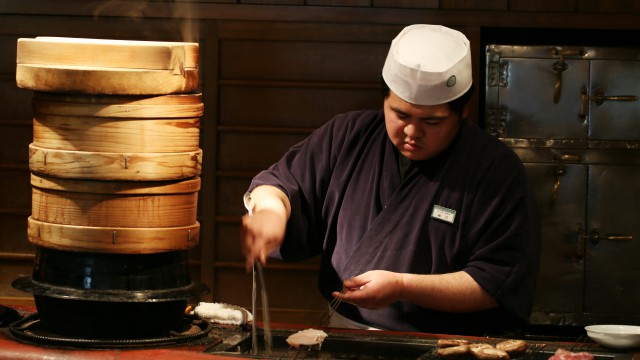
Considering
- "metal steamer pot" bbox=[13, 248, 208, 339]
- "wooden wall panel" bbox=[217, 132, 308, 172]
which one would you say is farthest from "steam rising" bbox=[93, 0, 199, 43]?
"metal steamer pot" bbox=[13, 248, 208, 339]

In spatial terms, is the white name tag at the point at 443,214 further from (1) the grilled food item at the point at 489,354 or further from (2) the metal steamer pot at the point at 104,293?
(2) the metal steamer pot at the point at 104,293

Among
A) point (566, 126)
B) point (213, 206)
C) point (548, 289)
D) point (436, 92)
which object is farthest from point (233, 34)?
point (436, 92)

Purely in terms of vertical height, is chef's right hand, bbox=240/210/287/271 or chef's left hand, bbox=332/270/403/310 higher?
chef's right hand, bbox=240/210/287/271

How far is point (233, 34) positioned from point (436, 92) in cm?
308

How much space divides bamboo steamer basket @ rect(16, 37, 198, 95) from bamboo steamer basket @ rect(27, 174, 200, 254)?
29cm

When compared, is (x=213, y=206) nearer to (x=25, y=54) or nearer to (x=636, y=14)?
(x=636, y=14)

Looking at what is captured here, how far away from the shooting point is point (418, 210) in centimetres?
355

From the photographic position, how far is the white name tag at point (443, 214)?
350 cm

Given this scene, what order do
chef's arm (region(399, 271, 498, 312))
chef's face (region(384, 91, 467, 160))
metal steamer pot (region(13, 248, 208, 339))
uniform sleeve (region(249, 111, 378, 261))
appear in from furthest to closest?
1. uniform sleeve (region(249, 111, 378, 261))
2. chef's face (region(384, 91, 467, 160))
3. chef's arm (region(399, 271, 498, 312))
4. metal steamer pot (region(13, 248, 208, 339))

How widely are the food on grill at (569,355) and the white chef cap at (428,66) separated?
951 mm

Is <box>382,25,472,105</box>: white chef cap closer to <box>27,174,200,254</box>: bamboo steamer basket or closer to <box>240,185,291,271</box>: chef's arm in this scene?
<box>240,185,291,271</box>: chef's arm

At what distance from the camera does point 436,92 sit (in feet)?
11.2

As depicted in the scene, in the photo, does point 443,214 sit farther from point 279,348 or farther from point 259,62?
point 259,62

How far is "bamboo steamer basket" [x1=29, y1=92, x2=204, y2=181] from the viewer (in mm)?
3023
